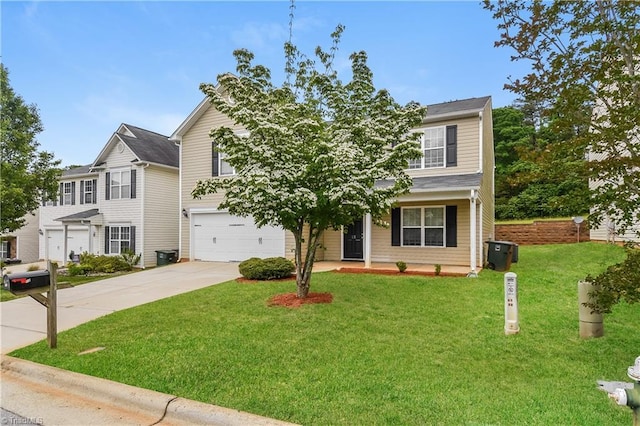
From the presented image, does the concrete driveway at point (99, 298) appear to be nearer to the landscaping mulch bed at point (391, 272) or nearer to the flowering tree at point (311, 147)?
the flowering tree at point (311, 147)

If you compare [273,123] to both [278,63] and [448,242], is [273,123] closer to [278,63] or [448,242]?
[278,63]

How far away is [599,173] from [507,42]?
1833 mm

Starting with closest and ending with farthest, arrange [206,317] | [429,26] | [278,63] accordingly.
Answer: [206,317], [278,63], [429,26]

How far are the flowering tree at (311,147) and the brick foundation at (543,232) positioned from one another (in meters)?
14.3

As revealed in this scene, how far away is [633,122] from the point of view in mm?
3438

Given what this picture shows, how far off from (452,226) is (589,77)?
9.31m

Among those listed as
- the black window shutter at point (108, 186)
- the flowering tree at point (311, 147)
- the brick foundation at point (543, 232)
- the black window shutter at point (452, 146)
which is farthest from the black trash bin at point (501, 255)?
the black window shutter at point (108, 186)

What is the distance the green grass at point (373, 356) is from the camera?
3395mm

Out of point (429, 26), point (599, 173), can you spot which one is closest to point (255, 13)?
point (429, 26)

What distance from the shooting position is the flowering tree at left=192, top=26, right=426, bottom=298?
21.7ft

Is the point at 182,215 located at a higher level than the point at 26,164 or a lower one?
lower

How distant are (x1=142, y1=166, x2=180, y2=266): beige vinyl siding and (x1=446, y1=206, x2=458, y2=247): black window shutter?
13.8 m

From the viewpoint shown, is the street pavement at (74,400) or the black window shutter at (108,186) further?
the black window shutter at (108,186)

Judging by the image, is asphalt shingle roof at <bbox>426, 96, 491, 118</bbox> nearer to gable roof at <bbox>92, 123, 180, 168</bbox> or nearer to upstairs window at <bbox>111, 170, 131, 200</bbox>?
gable roof at <bbox>92, 123, 180, 168</bbox>
